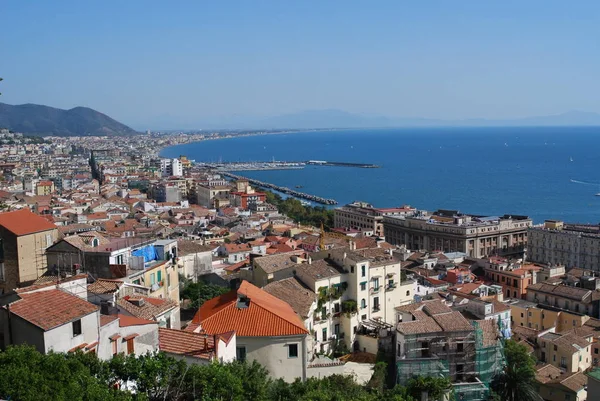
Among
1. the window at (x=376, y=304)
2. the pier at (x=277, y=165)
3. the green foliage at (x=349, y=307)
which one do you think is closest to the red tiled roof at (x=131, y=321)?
the green foliage at (x=349, y=307)

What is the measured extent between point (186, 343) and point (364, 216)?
47.8 metres

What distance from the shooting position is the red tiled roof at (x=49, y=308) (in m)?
8.48

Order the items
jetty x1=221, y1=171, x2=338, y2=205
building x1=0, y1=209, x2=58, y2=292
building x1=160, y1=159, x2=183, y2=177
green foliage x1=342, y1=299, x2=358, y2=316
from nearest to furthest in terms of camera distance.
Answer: building x1=0, y1=209, x2=58, y2=292, green foliage x1=342, y1=299, x2=358, y2=316, jetty x1=221, y1=171, x2=338, y2=205, building x1=160, y1=159, x2=183, y2=177

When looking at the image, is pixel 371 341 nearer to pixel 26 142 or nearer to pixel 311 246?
pixel 311 246

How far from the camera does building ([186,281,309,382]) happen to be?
1227cm

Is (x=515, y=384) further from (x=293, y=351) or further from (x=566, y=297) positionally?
(x=566, y=297)

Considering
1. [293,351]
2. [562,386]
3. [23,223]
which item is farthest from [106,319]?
[562,386]

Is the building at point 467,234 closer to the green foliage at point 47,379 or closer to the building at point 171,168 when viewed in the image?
the green foliage at point 47,379

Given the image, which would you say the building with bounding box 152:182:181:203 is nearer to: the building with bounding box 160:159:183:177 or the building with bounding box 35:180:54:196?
the building with bounding box 35:180:54:196

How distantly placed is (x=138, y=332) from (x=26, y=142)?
157345 millimetres

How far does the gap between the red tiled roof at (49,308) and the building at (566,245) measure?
39020mm

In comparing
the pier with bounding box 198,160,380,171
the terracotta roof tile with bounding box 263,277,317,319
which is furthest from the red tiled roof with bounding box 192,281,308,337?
the pier with bounding box 198,160,380,171

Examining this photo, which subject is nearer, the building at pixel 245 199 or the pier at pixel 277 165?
the building at pixel 245 199

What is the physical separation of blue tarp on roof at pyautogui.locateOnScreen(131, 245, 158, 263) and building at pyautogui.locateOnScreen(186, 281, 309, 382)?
3054mm
